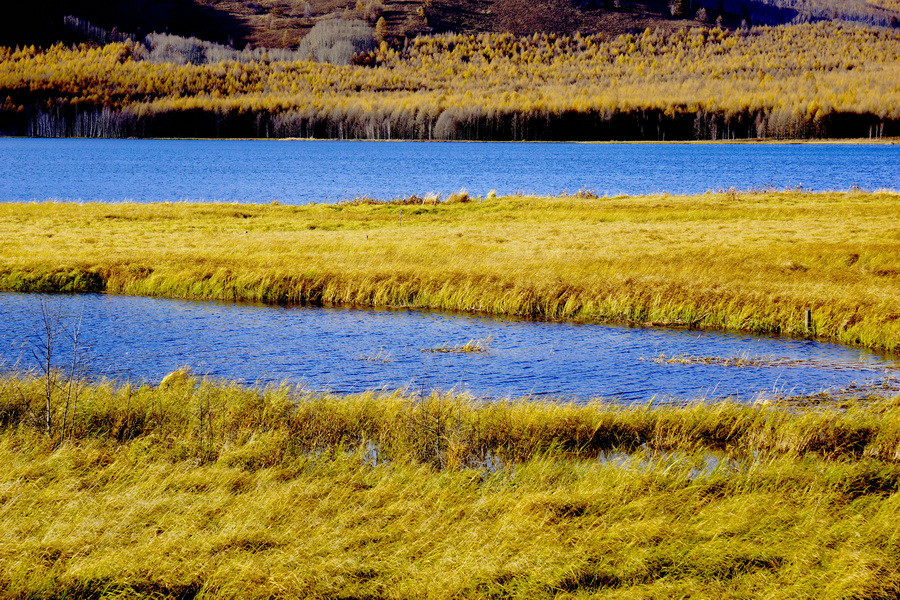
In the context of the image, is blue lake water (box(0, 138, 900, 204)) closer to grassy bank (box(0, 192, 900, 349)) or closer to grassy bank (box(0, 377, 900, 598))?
grassy bank (box(0, 192, 900, 349))

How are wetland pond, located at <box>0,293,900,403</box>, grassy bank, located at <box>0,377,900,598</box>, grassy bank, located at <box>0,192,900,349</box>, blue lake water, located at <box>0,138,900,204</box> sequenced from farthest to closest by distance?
blue lake water, located at <box>0,138,900,204</box> < grassy bank, located at <box>0,192,900,349</box> < wetland pond, located at <box>0,293,900,403</box> < grassy bank, located at <box>0,377,900,598</box>

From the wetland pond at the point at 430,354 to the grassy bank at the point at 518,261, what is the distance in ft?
4.38

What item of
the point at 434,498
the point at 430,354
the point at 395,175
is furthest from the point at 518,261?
the point at 395,175

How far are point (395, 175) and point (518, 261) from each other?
67.1 m

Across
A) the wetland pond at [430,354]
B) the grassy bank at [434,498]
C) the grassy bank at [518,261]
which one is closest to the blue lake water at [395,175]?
the grassy bank at [518,261]

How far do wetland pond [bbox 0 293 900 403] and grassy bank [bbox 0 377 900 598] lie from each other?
2.36 meters

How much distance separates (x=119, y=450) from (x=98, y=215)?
37046 mm

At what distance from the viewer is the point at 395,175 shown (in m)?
97.1

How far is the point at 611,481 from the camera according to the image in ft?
38.9

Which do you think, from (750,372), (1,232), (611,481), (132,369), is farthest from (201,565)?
(1,232)

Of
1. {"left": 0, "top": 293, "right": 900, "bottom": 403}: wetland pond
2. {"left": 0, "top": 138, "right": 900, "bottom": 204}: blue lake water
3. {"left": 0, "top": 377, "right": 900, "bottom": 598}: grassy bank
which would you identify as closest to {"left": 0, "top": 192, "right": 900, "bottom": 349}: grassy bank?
{"left": 0, "top": 293, "right": 900, "bottom": 403}: wetland pond

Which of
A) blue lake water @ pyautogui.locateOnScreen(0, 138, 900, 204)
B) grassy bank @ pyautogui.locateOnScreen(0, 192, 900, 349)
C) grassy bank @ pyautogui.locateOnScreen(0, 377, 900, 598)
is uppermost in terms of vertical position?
blue lake water @ pyautogui.locateOnScreen(0, 138, 900, 204)

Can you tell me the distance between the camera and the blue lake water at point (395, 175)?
2859 inches

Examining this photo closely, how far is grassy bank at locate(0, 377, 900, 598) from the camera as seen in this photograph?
8977 mm
